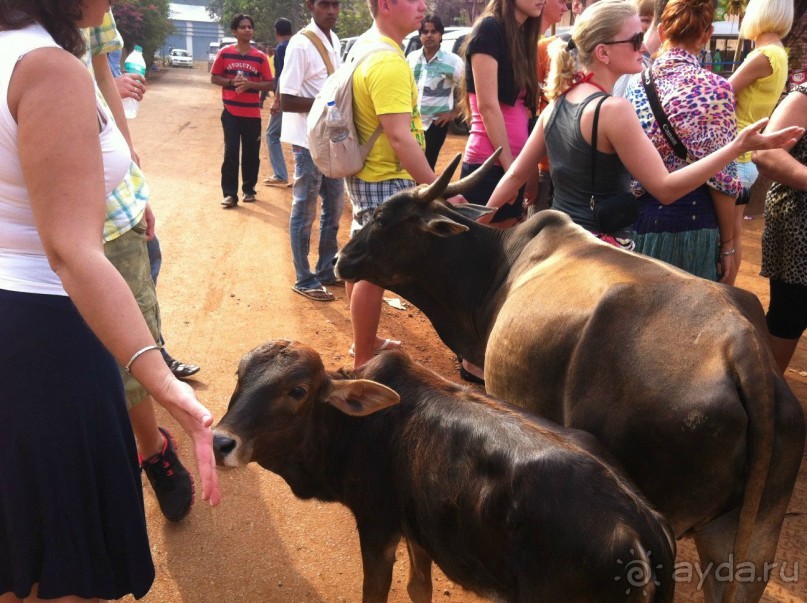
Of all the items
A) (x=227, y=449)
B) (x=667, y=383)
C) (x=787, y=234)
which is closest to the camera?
(x=667, y=383)

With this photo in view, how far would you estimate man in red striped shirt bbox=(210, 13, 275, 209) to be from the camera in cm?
1054

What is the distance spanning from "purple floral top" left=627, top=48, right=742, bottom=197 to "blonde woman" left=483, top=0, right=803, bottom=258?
247 mm

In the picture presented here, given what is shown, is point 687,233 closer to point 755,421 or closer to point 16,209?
point 755,421

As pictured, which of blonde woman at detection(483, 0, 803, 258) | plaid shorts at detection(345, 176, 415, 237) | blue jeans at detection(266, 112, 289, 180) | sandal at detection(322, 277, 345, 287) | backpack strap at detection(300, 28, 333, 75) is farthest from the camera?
blue jeans at detection(266, 112, 289, 180)

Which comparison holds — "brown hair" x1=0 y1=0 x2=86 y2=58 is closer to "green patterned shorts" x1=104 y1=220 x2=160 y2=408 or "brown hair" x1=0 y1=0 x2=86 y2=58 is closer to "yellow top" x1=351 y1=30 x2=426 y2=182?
"green patterned shorts" x1=104 y1=220 x2=160 y2=408

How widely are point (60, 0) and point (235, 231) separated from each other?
25.5 feet

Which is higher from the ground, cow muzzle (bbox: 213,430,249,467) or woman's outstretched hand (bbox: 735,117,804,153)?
woman's outstretched hand (bbox: 735,117,804,153)

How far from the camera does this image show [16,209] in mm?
2254

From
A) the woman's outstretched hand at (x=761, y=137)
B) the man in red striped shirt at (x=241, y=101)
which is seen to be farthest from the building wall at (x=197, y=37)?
the woman's outstretched hand at (x=761, y=137)

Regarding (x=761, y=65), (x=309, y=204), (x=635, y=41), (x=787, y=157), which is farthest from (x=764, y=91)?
(x=309, y=204)

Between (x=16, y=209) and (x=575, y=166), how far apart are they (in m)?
2.77

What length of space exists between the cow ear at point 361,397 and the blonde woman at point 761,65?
125 inches

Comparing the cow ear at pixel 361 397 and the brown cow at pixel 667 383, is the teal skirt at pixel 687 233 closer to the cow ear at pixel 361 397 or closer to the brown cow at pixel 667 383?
the brown cow at pixel 667 383

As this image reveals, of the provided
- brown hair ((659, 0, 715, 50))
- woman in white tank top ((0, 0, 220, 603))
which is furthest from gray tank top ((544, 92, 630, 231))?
woman in white tank top ((0, 0, 220, 603))
